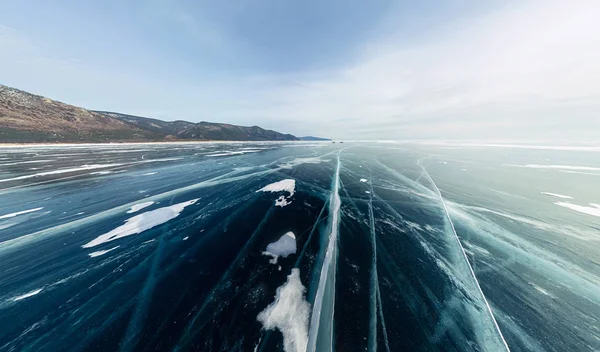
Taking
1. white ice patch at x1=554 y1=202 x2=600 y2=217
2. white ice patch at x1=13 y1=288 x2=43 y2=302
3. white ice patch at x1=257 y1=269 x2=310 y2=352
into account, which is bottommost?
white ice patch at x1=13 y1=288 x2=43 y2=302

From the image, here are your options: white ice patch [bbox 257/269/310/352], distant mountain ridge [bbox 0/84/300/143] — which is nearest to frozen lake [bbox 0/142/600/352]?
white ice patch [bbox 257/269/310/352]

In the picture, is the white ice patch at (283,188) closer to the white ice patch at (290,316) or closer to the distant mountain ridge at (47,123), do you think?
the white ice patch at (290,316)

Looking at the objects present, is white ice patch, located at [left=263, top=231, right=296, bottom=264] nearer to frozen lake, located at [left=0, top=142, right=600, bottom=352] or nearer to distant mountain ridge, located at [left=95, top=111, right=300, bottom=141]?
frozen lake, located at [left=0, top=142, right=600, bottom=352]

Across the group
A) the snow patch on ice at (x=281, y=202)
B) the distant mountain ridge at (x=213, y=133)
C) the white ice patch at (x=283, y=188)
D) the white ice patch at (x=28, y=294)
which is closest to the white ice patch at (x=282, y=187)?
the white ice patch at (x=283, y=188)

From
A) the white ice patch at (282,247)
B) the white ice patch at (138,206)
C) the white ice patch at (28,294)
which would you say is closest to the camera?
the white ice patch at (28,294)

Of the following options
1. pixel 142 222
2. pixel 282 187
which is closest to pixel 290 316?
pixel 142 222

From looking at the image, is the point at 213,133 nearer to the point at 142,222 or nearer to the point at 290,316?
the point at 142,222
